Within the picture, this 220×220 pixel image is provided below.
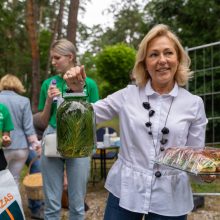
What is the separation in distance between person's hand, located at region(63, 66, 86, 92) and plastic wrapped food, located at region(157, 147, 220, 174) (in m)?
0.50

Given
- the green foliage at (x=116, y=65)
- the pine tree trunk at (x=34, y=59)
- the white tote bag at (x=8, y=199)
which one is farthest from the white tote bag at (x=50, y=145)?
the green foliage at (x=116, y=65)

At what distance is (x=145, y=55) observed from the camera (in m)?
2.07

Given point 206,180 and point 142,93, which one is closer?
point 206,180

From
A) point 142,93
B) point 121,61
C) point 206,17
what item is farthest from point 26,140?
point 121,61

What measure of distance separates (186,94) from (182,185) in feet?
1.47

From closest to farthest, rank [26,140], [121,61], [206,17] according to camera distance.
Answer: [26,140], [206,17], [121,61]

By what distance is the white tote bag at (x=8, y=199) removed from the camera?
2.86m

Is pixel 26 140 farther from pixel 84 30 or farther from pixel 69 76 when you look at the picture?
pixel 84 30

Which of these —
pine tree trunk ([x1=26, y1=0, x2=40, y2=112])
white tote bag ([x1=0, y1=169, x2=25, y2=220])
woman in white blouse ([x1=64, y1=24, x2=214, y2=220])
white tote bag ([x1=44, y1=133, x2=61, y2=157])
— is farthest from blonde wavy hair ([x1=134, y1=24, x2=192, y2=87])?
pine tree trunk ([x1=26, y1=0, x2=40, y2=112])

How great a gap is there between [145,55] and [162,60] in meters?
0.12

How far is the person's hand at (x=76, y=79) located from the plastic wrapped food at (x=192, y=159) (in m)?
0.50

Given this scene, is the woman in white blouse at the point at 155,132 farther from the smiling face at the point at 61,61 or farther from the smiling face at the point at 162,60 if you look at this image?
the smiling face at the point at 61,61

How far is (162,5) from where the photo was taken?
14844 mm

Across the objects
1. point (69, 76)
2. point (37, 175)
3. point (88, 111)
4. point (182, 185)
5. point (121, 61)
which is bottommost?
point (37, 175)
